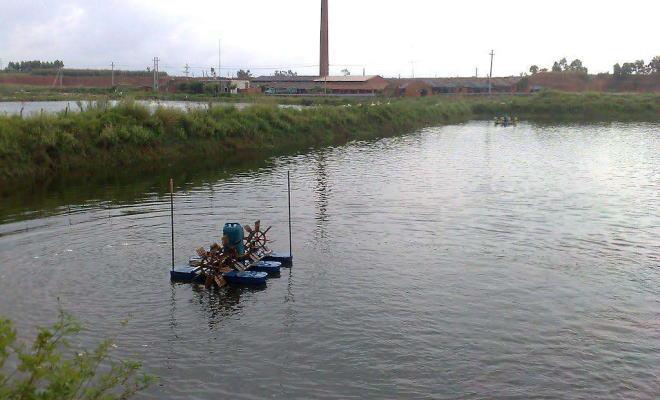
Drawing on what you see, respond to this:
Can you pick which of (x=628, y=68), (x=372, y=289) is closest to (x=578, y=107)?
(x=628, y=68)

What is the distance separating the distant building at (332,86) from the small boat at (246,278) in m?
86.6

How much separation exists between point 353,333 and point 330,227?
8.55 m

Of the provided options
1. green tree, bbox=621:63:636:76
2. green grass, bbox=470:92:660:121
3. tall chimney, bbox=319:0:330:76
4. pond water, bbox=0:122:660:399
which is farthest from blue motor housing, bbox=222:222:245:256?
green tree, bbox=621:63:636:76

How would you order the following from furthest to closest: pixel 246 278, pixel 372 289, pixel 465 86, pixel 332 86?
pixel 465 86 → pixel 332 86 → pixel 246 278 → pixel 372 289

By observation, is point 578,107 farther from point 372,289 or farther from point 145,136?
point 372,289

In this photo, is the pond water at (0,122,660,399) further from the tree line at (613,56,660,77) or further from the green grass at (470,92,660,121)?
the tree line at (613,56,660,77)

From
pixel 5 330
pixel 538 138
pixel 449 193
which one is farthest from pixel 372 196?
pixel 538 138

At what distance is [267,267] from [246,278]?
0.93 m

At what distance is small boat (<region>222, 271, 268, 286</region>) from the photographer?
15.6 m

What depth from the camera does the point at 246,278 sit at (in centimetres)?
1562

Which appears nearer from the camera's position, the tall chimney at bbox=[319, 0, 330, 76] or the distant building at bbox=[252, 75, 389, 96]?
the distant building at bbox=[252, 75, 389, 96]

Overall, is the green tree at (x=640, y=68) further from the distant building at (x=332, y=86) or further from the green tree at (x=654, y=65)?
the distant building at (x=332, y=86)

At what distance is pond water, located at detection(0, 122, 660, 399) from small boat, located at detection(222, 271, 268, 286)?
319mm

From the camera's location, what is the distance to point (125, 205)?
24406 mm
